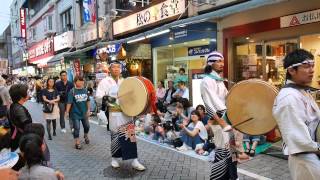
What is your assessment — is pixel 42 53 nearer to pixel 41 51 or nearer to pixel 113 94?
pixel 41 51

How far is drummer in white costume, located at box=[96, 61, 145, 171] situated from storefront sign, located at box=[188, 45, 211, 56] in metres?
5.94

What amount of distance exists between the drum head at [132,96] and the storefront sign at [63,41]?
59.1ft

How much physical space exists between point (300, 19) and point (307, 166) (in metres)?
6.02

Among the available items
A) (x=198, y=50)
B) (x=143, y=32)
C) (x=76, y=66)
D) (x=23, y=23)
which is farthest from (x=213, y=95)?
(x=23, y=23)

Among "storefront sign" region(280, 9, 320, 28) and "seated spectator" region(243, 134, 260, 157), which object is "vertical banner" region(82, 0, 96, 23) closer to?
"storefront sign" region(280, 9, 320, 28)

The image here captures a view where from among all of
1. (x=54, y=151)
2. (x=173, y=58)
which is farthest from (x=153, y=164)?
(x=173, y=58)

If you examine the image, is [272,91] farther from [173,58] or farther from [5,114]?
[173,58]

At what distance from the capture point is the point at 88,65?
21172 mm

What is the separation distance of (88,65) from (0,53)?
195 feet

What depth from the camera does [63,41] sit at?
24984 mm

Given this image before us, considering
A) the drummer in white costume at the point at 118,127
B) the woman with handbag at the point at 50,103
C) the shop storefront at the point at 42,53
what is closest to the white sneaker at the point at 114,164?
the drummer in white costume at the point at 118,127

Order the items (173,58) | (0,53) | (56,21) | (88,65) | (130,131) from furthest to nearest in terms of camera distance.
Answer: (0,53) < (56,21) < (88,65) < (173,58) < (130,131)

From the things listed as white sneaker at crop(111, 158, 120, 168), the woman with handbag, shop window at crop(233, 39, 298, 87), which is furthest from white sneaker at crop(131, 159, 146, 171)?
the woman with handbag

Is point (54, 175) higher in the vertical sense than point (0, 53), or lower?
lower
